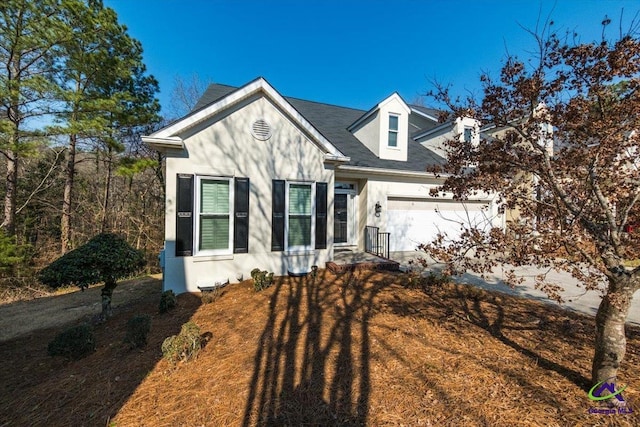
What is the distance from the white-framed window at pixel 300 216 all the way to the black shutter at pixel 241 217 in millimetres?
1027

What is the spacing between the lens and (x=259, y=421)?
2.39 m

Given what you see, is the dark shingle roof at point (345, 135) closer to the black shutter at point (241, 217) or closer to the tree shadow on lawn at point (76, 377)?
the black shutter at point (241, 217)

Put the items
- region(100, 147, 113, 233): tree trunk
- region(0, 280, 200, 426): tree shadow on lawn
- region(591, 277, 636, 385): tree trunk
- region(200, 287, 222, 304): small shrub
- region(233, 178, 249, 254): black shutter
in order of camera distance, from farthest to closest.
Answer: region(100, 147, 113, 233): tree trunk < region(233, 178, 249, 254): black shutter < region(200, 287, 222, 304): small shrub < region(0, 280, 200, 426): tree shadow on lawn < region(591, 277, 636, 385): tree trunk

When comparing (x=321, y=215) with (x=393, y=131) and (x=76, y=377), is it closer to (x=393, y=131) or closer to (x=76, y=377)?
(x=76, y=377)

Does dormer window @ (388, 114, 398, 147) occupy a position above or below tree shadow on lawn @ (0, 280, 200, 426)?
above

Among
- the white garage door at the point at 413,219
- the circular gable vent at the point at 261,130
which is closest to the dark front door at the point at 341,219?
the white garage door at the point at 413,219

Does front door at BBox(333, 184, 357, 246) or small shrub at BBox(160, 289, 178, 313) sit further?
front door at BBox(333, 184, 357, 246)

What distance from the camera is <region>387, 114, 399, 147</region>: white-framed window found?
10758 mm

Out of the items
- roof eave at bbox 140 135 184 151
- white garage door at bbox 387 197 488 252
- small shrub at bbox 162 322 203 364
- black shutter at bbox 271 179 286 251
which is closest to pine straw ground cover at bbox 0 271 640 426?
small shrub at bbox 162 322 203 364

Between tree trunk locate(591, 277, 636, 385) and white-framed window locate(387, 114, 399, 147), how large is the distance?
9.01 meters

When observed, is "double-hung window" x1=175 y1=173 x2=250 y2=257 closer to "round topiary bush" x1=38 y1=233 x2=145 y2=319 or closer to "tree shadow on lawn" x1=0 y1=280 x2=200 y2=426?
"round topiary bush" x1=38 y1=233 x2=145 y2=319

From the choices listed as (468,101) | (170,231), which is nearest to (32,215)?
(170,231)

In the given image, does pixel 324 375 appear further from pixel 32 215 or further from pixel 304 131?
pixel 32 215

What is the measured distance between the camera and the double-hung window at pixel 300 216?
704 cm
